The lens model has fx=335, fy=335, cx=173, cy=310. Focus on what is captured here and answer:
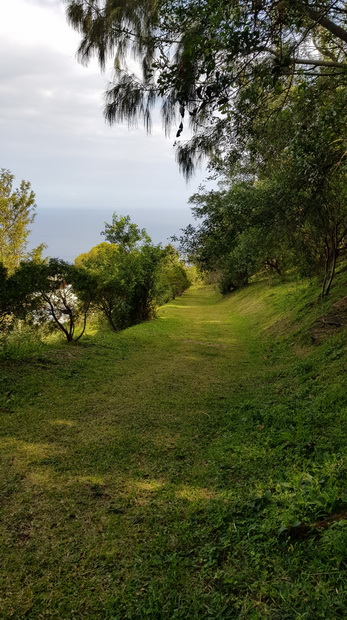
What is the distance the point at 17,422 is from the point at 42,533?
2567 mm

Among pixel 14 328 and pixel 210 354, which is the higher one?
pixel 14 328

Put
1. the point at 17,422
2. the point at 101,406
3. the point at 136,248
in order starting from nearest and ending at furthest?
1. the point at 17,422
2. the point at 101,406
3. the point at 136,248

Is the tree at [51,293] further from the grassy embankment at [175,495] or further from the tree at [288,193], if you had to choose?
the tree at [288,193]

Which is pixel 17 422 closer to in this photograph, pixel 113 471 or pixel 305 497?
pixel 113 471

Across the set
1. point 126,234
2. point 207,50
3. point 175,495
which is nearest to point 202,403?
point 175,495

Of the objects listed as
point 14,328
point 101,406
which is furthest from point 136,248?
point 101,406

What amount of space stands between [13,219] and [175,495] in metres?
15.0

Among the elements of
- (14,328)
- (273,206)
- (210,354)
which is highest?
(273,206)

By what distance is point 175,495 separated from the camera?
3.28 m

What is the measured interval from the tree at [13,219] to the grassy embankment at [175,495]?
9034 millimetres

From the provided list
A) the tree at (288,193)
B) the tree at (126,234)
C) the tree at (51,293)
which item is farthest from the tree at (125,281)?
the tree at (288,193)

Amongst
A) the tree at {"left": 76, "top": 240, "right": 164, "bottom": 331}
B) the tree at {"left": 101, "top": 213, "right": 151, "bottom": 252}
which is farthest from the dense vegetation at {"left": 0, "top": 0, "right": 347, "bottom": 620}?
the tree at {"left": 101, "top": 213, "right": 151, "bottom": 252}

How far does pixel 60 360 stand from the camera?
808 centimetres

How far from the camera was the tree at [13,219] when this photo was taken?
1451 cm
